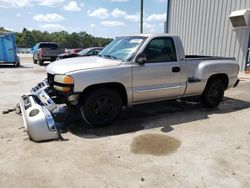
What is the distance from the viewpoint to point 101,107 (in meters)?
5.06

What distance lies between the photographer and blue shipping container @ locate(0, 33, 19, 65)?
722 inches

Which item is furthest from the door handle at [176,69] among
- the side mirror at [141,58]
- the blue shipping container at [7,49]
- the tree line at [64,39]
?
the tree line at [64,39]

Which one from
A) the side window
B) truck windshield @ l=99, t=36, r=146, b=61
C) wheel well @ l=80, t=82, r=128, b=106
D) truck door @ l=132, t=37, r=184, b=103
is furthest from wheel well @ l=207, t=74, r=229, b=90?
wheel well @ l=80, t=82, r=128, b=106

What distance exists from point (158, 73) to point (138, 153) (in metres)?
2.05

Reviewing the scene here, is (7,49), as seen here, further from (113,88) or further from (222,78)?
(222,78)

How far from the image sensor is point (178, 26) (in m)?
17.8

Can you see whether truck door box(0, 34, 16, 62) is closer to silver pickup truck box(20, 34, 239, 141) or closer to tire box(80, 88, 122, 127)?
silver pickup truck box(20, 34, 239, 141)

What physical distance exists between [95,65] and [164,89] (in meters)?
1.67

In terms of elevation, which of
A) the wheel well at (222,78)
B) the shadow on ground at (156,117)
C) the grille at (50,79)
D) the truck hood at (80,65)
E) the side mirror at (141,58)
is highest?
the side mirror at (141,58)

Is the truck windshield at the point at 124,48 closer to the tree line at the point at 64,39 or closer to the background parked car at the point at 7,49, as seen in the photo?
the background parked car at the point at 7,49

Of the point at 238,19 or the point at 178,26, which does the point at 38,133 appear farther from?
the point at 178,26

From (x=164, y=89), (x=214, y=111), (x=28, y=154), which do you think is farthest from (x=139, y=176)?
(x=214, y=111)

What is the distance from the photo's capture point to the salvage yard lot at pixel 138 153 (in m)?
3.29

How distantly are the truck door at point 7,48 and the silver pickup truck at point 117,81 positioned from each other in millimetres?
14416
